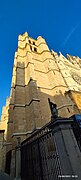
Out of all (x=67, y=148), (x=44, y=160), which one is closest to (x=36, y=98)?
(x=44, y=160)

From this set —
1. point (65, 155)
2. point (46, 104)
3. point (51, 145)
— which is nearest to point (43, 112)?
point (46, 104)

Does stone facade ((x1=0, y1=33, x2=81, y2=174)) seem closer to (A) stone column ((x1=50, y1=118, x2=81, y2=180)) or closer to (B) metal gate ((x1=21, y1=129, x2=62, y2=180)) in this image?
(B) metal gate ((x1=21, y1=129, x2=62, y2=180))

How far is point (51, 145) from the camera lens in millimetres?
4316

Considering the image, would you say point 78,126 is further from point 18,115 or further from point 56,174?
point 18,115

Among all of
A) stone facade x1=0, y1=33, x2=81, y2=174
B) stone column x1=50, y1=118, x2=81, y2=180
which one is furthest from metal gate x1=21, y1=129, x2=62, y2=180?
stone facade x1=0, y1=33, x2=81, y2=174

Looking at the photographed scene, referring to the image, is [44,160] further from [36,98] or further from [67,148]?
[36,98]

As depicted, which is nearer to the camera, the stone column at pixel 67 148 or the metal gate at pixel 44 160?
the stone column at pixel 67 148

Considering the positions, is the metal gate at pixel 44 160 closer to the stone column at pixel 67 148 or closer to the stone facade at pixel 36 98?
the stone column at pixel 67 148

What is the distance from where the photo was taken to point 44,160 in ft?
14.9

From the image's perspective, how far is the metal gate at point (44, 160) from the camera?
12.8 ft

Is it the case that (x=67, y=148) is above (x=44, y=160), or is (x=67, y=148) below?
above

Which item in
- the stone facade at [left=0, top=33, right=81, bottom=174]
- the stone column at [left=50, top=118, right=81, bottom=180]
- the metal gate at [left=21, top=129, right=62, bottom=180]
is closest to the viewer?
the stone column at [left=50, top=118, right=81, bottom=180]

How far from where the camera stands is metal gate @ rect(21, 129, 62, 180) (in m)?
3.89

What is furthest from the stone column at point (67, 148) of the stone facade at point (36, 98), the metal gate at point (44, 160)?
the stone facade at point (36, 98)
